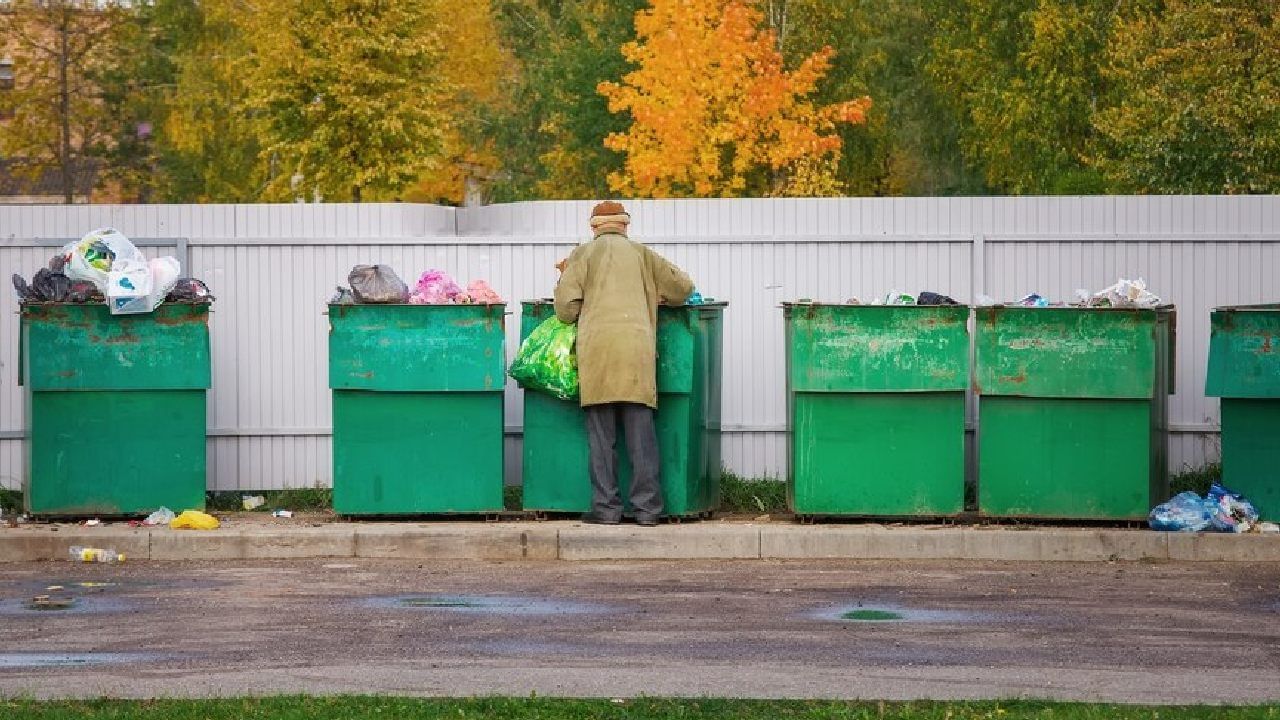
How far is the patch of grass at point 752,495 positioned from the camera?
1270 centimetres

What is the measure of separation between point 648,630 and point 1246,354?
4.49 m

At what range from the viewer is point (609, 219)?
39.1 feet

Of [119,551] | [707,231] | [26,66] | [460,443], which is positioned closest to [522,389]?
[460,443]

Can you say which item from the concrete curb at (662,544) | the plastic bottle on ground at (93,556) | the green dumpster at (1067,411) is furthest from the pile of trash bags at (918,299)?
the plastic bottle on ground at (93,556)

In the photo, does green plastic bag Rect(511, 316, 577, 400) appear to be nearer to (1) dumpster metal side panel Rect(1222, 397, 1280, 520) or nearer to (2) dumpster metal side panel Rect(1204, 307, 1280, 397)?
(2) dumpster metal side panel Rect(1204, 307, 1280, 397)

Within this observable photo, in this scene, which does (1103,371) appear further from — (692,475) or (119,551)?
(119,551)

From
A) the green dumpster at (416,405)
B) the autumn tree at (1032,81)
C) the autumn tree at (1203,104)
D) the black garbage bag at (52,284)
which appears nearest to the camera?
the green dumpster at (416,405)

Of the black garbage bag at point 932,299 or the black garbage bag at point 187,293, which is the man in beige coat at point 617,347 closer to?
the black garbage bag at point 932,299

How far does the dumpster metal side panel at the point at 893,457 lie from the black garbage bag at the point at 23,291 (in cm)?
441

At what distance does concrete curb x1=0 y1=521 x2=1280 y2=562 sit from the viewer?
11.4 meters

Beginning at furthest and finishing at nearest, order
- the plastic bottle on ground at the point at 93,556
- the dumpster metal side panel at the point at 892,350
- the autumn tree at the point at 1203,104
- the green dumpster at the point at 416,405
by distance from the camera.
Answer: the autumn tree at the point at 1203,104, the green dumpster at the point at 416,405, the dumpster metal side panel at the point at 892,350, the plastic bottle on ground at the point at 93,556

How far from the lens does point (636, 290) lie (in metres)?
11.7

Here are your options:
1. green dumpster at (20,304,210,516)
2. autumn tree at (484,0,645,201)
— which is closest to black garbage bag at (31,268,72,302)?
green dumpster at (20,304,210,516)

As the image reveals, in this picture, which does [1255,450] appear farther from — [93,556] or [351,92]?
[351,92]
